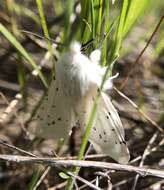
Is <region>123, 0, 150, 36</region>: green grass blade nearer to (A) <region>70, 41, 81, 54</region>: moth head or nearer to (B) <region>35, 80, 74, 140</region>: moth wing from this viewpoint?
(A) <region>70, 41, 81, 54</region>: moth head

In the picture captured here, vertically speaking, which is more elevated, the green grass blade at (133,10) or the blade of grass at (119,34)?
the green grass blade at (133,10)

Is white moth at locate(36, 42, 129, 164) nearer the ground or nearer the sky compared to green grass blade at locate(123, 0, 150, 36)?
nearer the ground

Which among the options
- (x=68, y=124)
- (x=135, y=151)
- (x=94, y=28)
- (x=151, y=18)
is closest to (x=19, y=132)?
(x=135, y=151)

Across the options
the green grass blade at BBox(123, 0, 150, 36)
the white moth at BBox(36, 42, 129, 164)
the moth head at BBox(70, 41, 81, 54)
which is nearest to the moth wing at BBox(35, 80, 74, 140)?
the white moth at BBox(36, 42, 129, 164)

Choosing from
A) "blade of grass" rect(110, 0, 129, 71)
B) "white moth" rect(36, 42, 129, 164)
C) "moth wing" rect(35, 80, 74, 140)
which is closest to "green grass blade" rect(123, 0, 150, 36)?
"blade of grass" rect(110, 0, 129, 71)

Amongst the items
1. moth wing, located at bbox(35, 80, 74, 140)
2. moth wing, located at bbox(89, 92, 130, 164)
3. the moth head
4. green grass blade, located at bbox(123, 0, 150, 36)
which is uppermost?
green grass blade, located at bbox(123, 0, 150, 36)

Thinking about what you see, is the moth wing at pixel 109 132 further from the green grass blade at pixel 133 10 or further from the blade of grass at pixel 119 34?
the green grass blade at pixel 133 10

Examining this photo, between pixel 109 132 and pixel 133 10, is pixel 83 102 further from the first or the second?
pixel 133 10

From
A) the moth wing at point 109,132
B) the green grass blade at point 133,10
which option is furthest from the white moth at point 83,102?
the green grass blade at point 133,10

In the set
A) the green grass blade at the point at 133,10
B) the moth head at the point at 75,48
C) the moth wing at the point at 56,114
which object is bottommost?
the moth wing at the point at 56,114
